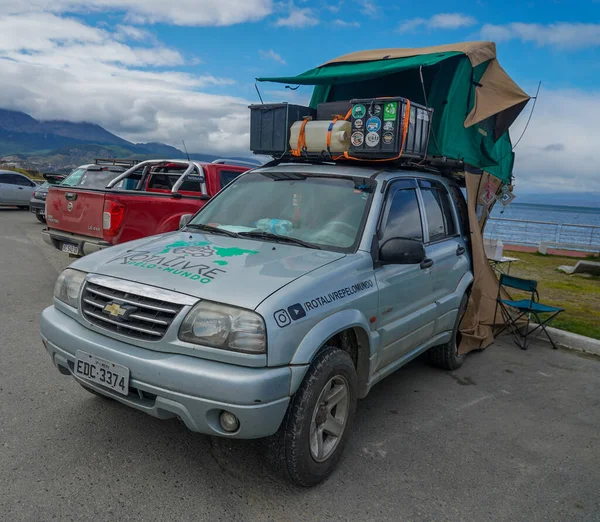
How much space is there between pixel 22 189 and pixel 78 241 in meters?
15.5

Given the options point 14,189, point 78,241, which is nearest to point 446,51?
point 78,241

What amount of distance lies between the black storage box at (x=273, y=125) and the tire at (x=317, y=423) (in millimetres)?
2682

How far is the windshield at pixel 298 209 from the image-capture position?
361cm

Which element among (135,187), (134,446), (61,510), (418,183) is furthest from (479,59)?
(135,187)

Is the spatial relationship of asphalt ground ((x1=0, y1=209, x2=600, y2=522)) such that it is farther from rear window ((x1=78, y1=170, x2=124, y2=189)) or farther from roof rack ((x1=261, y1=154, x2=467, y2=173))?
rear window ((x1=78, y1=170, x2=124, y2=189))

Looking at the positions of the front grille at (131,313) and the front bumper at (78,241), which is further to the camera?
the front bumper at (78,241)

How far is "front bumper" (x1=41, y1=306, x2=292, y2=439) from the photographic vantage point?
248 centimetres

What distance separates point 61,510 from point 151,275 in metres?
1.29

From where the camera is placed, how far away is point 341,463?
3248mm

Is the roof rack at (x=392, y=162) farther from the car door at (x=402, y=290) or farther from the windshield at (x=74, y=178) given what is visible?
the windshield at (x=74, y=178)

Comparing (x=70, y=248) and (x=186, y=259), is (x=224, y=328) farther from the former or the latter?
(x=70, y=248)

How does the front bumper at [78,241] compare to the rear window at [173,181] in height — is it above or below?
below

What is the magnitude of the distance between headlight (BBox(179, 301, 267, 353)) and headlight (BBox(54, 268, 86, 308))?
97 cm

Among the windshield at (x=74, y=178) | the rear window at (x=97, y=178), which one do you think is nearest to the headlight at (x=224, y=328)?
the rear window at (x=97, y=178)
